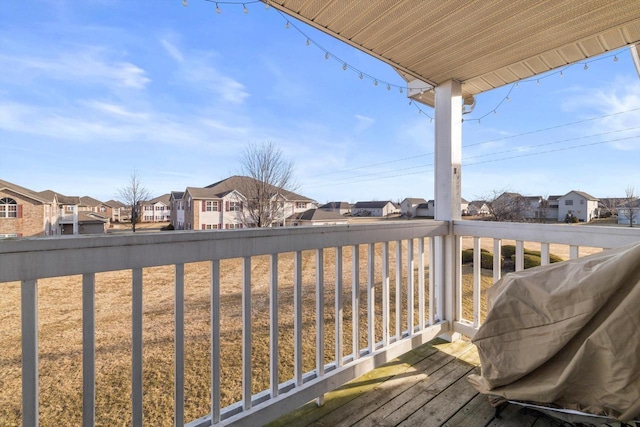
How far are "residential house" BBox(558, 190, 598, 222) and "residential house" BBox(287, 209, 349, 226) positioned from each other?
1.62m

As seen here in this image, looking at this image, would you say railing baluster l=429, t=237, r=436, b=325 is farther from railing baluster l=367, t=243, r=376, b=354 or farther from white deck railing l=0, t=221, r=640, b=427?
railing baluster l=367, t=243, r=376, b=354

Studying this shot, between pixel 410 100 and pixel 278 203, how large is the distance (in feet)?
4.95

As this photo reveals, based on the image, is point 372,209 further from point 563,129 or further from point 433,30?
point 563,129

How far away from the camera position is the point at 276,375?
1278 mm

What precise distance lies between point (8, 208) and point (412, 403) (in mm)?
1766

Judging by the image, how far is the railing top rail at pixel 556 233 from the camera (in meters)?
1.45

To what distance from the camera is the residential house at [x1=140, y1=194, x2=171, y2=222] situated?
59.1 inches

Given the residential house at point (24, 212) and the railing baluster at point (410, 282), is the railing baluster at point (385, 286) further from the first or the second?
the residential house at point (24, 212)

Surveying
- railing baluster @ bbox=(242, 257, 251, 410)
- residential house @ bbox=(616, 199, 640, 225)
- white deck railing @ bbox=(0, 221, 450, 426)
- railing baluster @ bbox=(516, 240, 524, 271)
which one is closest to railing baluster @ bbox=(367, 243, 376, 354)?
white deck railing @ bbox=(0, 221, 450, 426)

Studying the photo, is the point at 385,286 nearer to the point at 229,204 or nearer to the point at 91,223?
the point at 229,204

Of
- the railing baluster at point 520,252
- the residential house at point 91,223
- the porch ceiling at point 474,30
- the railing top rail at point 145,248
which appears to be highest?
the porch ceiling at point 474,30

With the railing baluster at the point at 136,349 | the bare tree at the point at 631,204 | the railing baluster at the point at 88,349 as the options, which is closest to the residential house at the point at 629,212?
the bare tree at the point at 631,204

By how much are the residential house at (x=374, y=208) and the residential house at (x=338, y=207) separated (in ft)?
0.16

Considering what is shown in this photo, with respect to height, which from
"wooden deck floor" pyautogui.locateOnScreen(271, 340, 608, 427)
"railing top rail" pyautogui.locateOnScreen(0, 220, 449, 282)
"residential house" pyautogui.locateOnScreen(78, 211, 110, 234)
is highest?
"residential house" pyautogui.locateOnScreen(78, 211, 110, 234)
